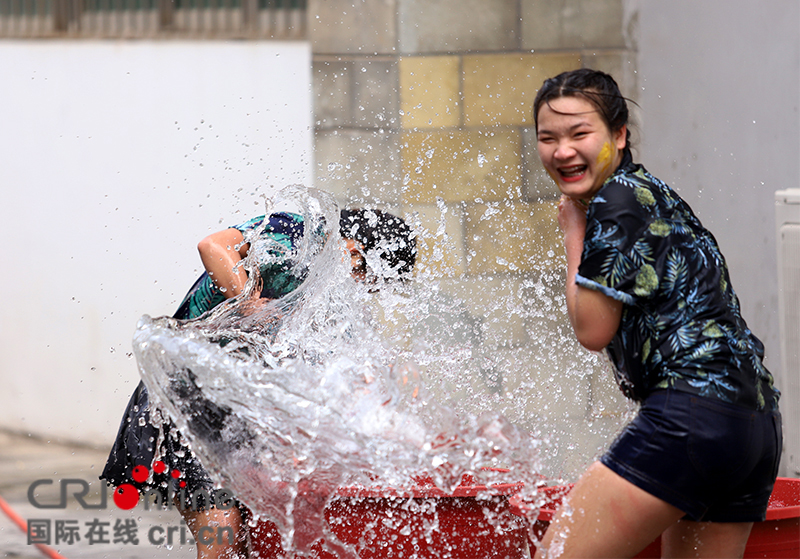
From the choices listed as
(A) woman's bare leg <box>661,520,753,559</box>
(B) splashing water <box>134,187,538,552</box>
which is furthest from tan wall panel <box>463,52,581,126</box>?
(A) woman's bare leg <box>661,520,753,559</box>

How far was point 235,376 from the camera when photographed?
83.2 inches

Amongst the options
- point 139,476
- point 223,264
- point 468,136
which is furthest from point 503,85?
point 139,476

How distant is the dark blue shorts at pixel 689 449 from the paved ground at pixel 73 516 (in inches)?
95.0

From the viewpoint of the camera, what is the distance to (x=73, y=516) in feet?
14.6

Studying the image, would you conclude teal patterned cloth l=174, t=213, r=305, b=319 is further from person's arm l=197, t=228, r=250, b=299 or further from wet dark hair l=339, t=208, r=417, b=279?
wet dark hair l=339, t=208, r=417, b=279

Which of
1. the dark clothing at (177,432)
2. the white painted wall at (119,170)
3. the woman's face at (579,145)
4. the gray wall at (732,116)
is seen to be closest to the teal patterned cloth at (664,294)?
the woman's face at (579,145)

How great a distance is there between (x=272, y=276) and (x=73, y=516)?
2.55 metres

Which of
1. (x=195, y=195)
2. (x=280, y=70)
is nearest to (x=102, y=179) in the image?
(x=195, y=195)

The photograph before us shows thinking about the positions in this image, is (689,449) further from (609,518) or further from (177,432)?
(177,432)

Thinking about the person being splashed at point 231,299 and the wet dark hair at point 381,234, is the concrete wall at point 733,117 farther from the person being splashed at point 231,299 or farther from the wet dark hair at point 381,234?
the person being splashed at point 231,299

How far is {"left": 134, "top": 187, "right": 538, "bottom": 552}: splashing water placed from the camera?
197cm

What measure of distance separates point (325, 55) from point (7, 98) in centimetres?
223

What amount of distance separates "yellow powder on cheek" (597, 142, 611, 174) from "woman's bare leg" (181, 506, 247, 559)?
4.49ft

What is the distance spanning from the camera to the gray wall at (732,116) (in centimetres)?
368
